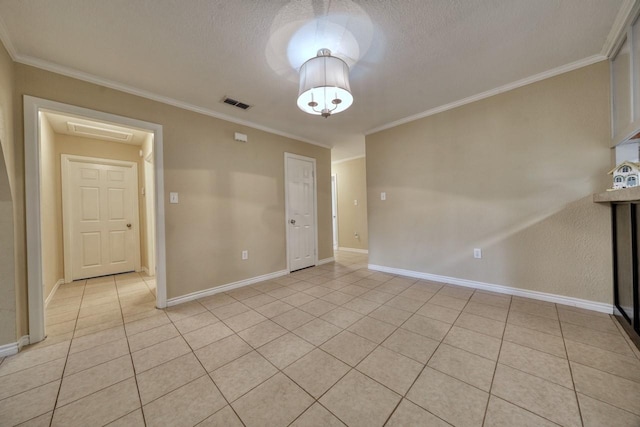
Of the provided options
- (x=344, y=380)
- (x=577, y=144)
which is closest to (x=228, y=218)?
(x=344, y=380)

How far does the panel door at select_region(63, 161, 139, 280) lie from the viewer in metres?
3.63

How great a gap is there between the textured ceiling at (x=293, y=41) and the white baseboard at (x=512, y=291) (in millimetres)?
2303

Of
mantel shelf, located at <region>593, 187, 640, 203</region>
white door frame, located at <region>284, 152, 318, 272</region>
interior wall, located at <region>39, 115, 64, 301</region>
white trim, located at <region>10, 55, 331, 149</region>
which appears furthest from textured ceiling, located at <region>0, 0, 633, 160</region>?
interior wall, located at <region>39, 115, 64, 301</region>

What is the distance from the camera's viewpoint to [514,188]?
101 inches

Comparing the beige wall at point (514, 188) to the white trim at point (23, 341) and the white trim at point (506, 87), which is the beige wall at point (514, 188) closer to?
the white trim at point (506, 87)

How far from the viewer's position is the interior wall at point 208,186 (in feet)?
7.27

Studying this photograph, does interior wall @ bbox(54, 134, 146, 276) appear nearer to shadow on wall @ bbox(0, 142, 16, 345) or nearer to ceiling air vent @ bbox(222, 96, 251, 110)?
shadow on wall @ bbox(0, 142, 16, 345)

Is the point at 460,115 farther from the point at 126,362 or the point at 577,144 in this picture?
the point at 126,362

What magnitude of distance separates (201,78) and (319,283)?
2.82m

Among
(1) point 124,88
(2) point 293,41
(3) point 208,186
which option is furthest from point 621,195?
(1) point 124,88

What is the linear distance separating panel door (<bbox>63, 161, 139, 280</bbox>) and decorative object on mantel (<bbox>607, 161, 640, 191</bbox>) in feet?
20.7

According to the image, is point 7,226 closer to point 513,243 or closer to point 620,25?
point 513,243

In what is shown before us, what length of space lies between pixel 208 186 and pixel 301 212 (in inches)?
64.9

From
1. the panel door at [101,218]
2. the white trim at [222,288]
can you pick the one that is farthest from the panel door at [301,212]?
the panel door at [101,218]
